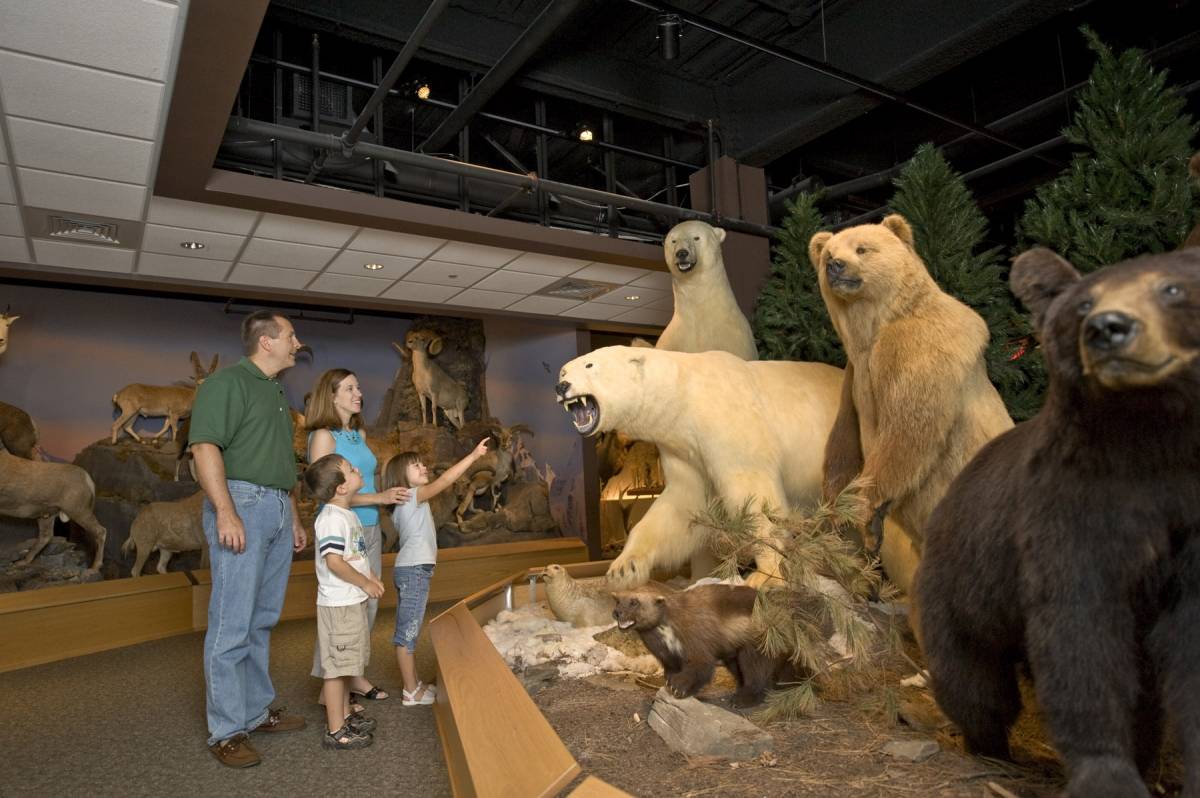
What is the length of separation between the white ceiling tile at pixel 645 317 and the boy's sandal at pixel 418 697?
5.44 m

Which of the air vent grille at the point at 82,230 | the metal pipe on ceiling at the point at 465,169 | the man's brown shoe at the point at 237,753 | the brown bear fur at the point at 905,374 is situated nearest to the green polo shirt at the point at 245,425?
the man's brown shoe at the point at 237,753

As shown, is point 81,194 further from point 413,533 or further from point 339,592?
point 339,592

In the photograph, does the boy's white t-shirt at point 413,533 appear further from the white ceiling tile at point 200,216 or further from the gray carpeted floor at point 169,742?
the white ceiling tile at point 200,216

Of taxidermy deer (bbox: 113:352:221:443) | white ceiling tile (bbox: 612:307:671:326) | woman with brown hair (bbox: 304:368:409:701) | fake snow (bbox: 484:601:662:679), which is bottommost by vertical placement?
fake snow (bbox: 484:601:662:679)

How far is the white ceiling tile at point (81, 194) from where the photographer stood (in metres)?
4.14

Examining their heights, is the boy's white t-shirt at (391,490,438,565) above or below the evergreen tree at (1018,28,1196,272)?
below

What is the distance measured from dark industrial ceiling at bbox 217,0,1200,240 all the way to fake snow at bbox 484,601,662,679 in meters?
3.03

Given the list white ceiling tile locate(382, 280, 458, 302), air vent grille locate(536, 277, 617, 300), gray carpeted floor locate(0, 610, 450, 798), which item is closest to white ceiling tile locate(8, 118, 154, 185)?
white ceiling tile locate(382, 280, 458, 302)

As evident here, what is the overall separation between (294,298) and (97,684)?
3.84m

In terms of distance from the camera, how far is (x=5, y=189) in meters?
4.24

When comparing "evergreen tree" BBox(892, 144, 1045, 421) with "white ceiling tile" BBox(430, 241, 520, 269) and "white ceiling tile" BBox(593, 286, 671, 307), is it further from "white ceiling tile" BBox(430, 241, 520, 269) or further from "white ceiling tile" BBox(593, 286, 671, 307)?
"white ceiling tile" BBox(593, 286, 671, 307)

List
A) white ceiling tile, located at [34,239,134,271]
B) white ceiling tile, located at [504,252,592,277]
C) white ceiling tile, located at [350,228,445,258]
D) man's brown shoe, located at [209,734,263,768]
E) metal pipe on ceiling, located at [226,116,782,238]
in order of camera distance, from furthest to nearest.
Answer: white ceiling tile, located at [504,252,592,277] < white ceiling tile, located at [350,228,445,258] < white ceiling tile, located at [34,239,134,271] < metal pipe on ceiling, located at [226,116,782,238] < man's brown shoe, located at [209,734,263,768]

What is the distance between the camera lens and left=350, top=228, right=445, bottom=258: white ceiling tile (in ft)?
17.7

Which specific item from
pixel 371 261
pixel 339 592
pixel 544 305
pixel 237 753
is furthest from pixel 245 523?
pixel 544 305
